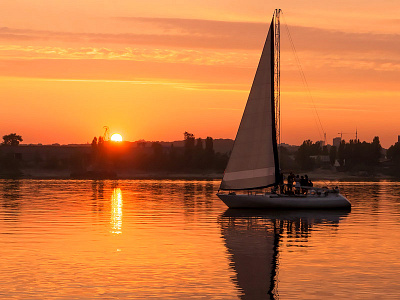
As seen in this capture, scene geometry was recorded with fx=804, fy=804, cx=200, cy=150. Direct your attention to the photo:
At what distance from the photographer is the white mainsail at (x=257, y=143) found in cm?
6831

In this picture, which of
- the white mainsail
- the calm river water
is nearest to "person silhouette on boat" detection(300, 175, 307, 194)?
the white mainsail

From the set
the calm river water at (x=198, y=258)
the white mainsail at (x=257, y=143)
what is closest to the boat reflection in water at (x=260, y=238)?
the calm river water at (x=198, y=258)

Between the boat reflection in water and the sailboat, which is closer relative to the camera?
the boat reflection in water

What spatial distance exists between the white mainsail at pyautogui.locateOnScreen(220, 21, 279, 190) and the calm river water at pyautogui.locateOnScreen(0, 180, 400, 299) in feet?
36.0

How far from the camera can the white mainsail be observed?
68.3 metres

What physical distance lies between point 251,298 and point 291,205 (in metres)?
42.4

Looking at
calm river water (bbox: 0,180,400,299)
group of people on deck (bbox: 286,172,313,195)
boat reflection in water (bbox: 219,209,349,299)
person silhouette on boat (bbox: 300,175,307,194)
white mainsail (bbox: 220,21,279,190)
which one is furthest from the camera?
person silhouette on boat (bbox: 300,175,307,194)

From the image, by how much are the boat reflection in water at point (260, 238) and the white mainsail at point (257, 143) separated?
9.25 feet

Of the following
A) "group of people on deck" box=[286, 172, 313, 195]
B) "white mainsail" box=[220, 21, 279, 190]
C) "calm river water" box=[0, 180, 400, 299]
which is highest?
"white mainsail" box=[220, 21, 279, 190]

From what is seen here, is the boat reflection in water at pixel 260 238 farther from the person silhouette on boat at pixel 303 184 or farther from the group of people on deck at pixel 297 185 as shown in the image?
the person silhouette on boat at pixel 303 184

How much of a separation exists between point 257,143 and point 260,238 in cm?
2594

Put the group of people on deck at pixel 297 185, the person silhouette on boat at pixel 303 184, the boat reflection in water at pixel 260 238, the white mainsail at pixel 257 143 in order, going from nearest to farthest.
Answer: the boat reflection in water at pixel 260 238 → the group of people on deck at pixel 297 185 → the white mainsail at pixel 257 143 → the person silhouette on boat at pixel 303 184

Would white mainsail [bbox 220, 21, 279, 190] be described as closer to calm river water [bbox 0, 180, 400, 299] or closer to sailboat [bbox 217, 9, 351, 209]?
sailboat [bbox 217, 9, 351, 209]

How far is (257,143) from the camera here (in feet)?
225
